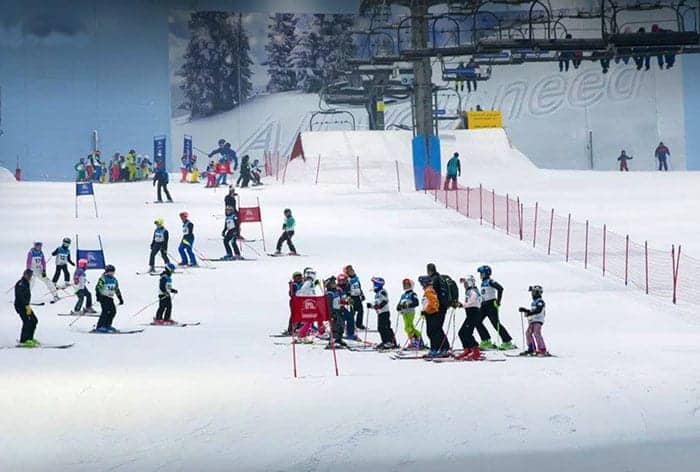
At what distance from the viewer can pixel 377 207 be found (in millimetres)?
36750

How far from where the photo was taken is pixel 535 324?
16.9 metres

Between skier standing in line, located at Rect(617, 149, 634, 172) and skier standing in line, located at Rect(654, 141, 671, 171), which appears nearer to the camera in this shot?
skier standing in line, located at Rect(617, 149, 634, 172)

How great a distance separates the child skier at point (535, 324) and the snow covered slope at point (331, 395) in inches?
12.7

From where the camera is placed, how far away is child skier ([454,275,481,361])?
1656 centimetres

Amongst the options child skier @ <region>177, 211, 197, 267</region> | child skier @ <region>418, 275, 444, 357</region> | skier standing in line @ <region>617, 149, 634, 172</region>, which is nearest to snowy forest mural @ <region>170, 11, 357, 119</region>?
skier standing in line @ <region>617, 149, 634, 172</region>

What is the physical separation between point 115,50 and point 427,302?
42.3 meters

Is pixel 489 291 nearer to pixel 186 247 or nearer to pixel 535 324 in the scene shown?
pixel 535 324

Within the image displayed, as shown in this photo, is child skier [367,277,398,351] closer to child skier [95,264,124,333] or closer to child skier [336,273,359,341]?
child skier [336,273,359,341]

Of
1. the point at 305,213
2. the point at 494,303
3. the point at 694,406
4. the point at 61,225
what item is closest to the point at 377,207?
the point at 305,213

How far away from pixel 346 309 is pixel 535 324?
2940 mm

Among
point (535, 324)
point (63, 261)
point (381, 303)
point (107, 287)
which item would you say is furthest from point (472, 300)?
point (63, 261)

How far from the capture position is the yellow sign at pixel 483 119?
54344 millimetres

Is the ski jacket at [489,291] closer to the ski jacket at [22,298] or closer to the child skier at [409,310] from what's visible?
the child skier at [409,310]

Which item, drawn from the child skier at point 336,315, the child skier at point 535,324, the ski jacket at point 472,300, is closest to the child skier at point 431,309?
the ski jacket at point 472,300
